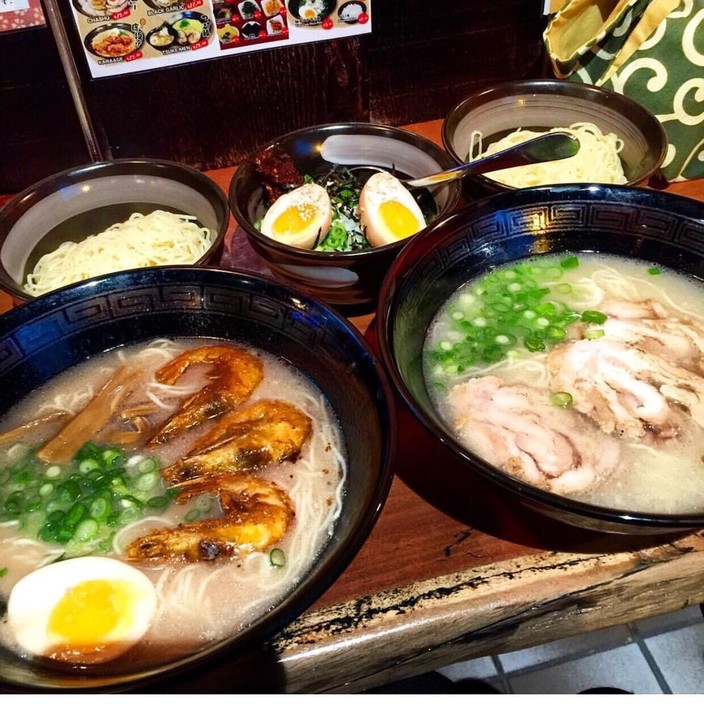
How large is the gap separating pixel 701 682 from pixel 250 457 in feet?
7.43

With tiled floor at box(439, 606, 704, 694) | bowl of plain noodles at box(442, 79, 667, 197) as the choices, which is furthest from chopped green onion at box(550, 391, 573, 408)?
tiled floor at box(439, 606, 704, 694)

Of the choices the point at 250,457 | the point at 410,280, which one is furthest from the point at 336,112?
the point at 250,457

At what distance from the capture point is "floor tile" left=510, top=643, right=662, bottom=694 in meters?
2.68

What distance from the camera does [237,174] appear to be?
2.24 metres

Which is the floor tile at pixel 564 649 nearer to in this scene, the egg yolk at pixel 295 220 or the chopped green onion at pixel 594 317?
the chopped green onion at pixel 594 317

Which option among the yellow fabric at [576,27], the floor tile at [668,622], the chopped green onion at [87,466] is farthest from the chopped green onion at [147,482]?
the yellow fabric at [576,27]

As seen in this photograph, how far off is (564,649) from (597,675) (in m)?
0.16

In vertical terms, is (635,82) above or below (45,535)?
above

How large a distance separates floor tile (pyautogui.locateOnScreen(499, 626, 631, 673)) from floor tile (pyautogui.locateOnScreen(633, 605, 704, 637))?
75mm

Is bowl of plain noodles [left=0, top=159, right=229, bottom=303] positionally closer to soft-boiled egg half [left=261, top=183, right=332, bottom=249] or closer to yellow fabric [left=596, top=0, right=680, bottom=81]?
soft-boiled egg half [left=261, top=183, right=332, bottom=249]

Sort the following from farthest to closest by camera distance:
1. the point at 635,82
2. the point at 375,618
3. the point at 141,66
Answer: the point at 635,82 → the point at 141,66 → the point at 375,618

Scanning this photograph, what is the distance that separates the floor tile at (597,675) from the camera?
2.68 m

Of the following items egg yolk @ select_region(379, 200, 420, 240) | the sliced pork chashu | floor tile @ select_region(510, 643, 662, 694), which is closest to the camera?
the sliced pork chashu

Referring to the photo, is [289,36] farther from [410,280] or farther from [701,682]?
[701,682]
